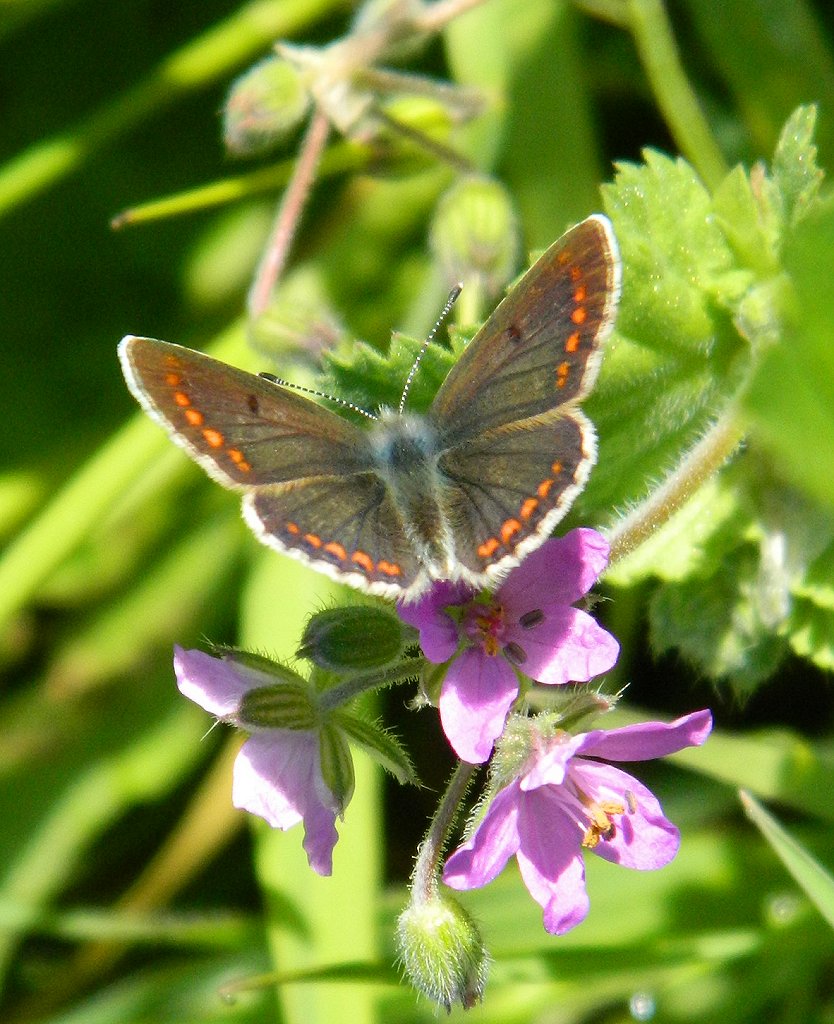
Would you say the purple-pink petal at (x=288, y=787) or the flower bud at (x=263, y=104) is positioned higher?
the flower bud at (x=263, y=104)

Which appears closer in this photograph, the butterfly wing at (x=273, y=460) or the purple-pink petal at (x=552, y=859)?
the butterfly wing at (x=273, y=460)

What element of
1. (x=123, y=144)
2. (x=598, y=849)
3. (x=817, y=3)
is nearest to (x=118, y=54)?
(x=123, y=144)

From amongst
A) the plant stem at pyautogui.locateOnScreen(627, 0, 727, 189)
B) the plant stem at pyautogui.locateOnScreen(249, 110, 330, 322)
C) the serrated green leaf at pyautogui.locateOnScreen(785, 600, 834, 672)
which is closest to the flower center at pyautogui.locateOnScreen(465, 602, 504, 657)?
the serrated green leaf at pyautogui.locateOnScreen(785, 600, 834, 672)

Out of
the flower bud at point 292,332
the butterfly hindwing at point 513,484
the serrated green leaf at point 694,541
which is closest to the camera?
the butterfly hindwing at point 513,484

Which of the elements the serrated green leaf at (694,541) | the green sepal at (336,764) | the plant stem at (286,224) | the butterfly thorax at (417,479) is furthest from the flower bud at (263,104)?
the green sepal at (336,764)

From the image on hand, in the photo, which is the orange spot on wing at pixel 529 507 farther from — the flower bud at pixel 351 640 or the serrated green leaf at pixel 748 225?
the serrated green leaf at pixel 748 225

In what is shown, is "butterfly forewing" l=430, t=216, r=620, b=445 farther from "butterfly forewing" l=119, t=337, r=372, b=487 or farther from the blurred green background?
the blurred green background
